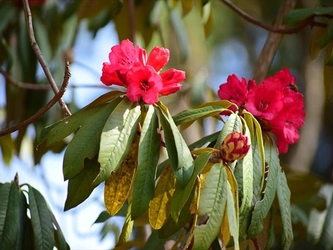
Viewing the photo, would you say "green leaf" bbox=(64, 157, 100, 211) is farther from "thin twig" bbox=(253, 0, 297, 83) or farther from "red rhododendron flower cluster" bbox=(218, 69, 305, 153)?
"thin twig" bbox=(253, 0, 297, 83)

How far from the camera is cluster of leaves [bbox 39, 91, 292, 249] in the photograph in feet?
3.48

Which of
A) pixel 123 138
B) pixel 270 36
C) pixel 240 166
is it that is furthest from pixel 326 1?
pixel 123 138

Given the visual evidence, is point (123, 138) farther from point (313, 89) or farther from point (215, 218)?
point (313, 89)

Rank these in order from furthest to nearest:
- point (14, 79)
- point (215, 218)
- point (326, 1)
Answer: point (14, 79)
point (326, 1)
point (215, 218)

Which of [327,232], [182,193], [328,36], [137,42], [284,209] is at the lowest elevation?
[327,232]

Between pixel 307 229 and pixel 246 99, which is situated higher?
pixel 246 99

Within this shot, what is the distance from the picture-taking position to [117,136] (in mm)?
1079

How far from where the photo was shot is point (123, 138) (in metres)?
1.08

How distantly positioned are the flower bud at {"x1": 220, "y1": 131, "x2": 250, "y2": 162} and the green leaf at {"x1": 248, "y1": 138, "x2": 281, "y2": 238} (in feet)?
0.38

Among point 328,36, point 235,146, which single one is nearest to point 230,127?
point 235,146

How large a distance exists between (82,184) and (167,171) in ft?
0.43

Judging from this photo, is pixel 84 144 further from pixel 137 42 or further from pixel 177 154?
pixel 137 42

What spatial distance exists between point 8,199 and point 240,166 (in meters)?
0.38

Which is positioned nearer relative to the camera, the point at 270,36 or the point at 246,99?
the point at 246,99
